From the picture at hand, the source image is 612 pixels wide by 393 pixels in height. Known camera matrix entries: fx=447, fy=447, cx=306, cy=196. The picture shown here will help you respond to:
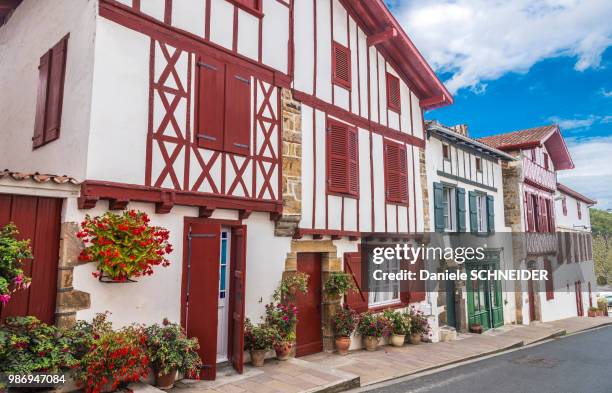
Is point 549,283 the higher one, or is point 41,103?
point 41,103

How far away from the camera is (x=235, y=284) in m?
6.96

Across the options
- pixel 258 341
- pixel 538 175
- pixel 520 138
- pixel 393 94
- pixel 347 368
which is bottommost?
pixel 347 368

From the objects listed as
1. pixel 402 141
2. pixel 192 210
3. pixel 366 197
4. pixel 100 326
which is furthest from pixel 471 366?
pixel 100 326

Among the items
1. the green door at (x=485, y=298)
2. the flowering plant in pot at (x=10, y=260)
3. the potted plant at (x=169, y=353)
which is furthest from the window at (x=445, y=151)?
the flowering plant in pot at (x=10, y=260)

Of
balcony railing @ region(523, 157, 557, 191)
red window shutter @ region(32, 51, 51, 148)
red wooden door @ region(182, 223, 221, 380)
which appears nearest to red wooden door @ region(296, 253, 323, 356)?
red wooden door @ region(182, 223, 221, 380)

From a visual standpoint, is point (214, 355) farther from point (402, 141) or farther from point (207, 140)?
point (402, 141)

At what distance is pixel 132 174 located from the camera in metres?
5.91

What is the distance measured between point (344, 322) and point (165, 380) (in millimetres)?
3945

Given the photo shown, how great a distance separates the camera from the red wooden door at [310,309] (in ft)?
27.8

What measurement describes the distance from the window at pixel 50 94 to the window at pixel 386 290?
6.97 meters

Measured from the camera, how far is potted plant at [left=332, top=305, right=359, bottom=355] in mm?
8703

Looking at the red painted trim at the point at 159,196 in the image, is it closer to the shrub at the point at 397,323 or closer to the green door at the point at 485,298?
the shrub at the point at 397,323

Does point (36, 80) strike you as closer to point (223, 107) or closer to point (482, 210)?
point (223, 107)

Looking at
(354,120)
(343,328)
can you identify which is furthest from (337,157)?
(343,328)
